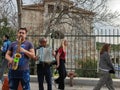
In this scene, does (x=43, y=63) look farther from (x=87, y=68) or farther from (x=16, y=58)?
(x=87, y=68)

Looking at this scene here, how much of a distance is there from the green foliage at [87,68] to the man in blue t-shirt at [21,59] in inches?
252

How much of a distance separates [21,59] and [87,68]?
21.7ft

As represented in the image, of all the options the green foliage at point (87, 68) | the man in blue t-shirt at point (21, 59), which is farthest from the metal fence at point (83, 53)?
the man in blue t-shirt at point (21, 59)

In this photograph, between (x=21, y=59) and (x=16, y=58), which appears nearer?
(x=16, y=58)

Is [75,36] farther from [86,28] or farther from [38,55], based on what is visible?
[86,28]

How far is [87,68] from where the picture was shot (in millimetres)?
13117

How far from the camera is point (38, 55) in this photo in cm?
970

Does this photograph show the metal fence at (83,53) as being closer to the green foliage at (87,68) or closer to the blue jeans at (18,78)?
the green foliage at (87,68)

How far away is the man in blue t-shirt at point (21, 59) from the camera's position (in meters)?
6.70

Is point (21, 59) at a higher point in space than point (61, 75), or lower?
higher

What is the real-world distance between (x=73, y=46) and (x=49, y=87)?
419 cm

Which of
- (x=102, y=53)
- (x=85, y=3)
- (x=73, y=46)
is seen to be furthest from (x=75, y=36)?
(x=85, y=3)

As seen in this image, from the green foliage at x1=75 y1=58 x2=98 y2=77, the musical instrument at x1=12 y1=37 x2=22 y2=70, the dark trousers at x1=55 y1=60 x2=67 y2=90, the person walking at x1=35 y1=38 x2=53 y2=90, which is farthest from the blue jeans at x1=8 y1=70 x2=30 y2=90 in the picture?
the green foliage at x1=75 y1=58 x2=98 y2=77

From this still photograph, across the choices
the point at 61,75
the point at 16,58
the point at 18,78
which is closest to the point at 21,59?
the point at 16,58
